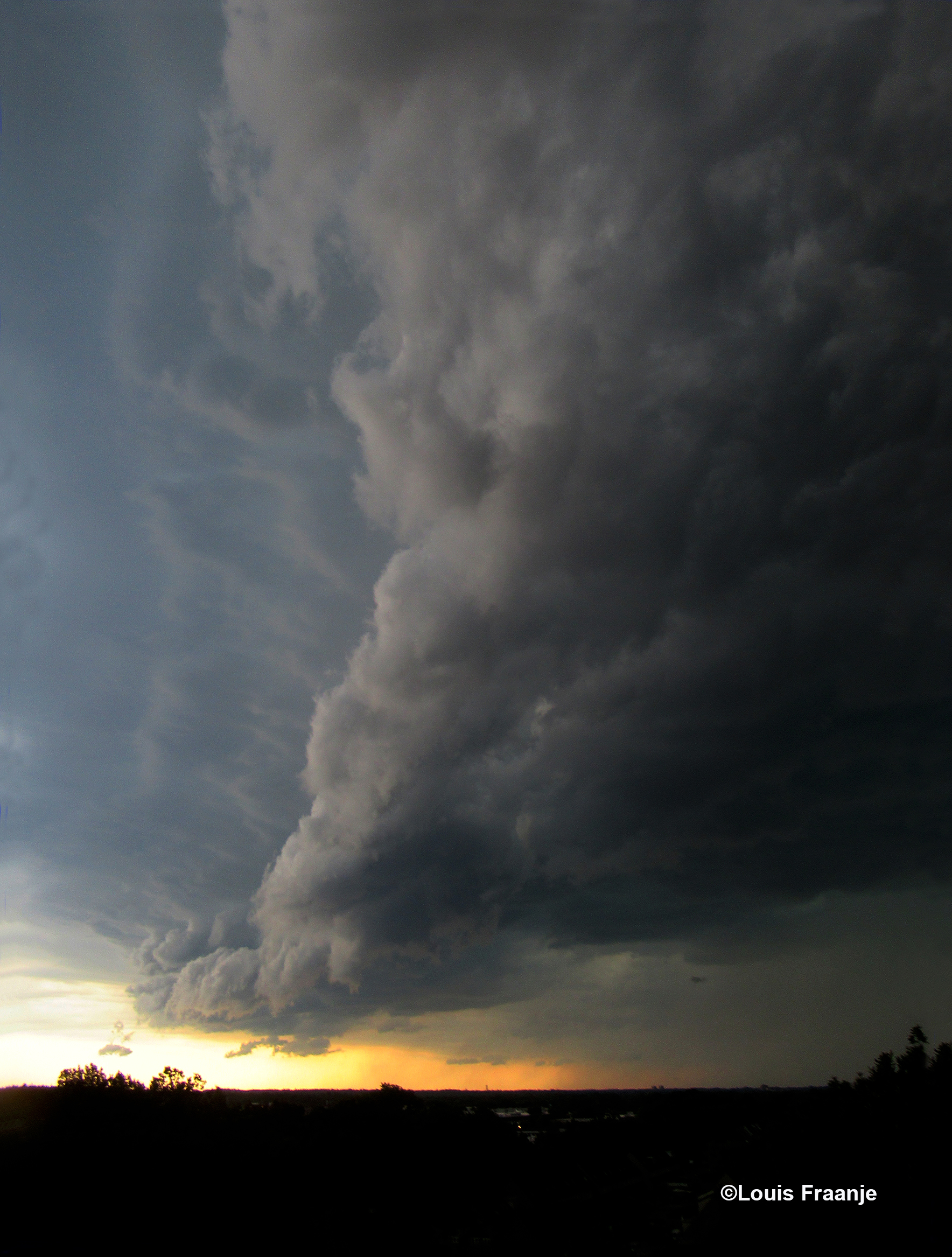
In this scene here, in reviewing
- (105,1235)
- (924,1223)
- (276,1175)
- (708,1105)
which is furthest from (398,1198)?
(708,1105)

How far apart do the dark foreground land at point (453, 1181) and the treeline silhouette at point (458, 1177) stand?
0.18 m

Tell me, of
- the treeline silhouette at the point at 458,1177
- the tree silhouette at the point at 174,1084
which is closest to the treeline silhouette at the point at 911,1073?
the treeline silhouette at the point at 458,1177

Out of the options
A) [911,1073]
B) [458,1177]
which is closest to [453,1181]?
[458,1177]

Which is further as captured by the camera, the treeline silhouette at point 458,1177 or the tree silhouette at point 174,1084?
the tree silhouette at point 174,1084

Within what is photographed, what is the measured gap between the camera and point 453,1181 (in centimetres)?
6762

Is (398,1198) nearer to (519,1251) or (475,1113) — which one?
(519,1251)

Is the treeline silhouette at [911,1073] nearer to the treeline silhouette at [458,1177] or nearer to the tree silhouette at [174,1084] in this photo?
the treeline silhouette at [458,1177]

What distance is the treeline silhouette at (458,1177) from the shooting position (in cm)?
4047

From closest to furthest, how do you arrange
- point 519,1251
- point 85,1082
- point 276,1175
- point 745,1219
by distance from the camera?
1. point 745,1219
2. point 519,1251
3. point 276,1175
4. point 85,1082

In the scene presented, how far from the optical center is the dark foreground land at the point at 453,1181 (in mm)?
39750

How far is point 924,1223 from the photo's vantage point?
3519 centimetres

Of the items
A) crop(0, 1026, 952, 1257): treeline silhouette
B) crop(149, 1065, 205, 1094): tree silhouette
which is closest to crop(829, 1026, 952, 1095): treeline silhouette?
crop(0, 1026, 952, 1257): treeline silhouette

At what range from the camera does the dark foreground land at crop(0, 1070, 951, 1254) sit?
39.8 metres

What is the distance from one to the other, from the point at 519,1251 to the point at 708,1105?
145 meters
